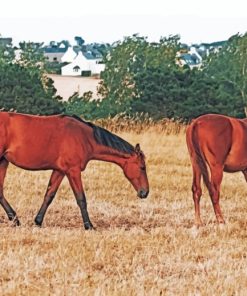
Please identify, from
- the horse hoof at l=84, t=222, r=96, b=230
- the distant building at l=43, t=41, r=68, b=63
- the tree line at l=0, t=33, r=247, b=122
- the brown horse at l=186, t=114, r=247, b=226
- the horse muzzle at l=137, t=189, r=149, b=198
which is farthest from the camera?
the distant building at l=43, t=41, r=68, b=63

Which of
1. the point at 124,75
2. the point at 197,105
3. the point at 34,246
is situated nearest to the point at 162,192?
the point at 34,246

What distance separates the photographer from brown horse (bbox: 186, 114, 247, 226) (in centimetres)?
1022

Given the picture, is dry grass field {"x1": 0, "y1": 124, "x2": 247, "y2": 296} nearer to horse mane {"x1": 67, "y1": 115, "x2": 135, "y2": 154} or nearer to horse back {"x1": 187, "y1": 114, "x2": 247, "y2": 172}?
horse back {"x1": 187, "y1": 114, "x2": 247, "y2": 172}

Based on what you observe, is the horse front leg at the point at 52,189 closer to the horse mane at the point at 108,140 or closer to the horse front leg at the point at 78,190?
the horse front leg at the point at 78,190

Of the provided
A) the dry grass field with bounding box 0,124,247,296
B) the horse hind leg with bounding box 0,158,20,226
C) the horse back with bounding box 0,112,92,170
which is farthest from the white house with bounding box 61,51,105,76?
the horse back with bounding box 0,112,92,170

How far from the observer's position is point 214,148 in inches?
403

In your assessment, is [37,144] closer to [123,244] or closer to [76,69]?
[123,244]

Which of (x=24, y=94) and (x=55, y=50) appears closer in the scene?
(x=24, y=94)

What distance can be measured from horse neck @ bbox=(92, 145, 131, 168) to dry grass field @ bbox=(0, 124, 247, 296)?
2.55 feet

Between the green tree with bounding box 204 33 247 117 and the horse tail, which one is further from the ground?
the horse tail

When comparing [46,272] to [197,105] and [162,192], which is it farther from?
[197,105]

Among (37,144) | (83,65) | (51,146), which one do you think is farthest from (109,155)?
(83,65)

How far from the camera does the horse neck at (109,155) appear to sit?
1008 centimetres

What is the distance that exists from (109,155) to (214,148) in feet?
4.36
